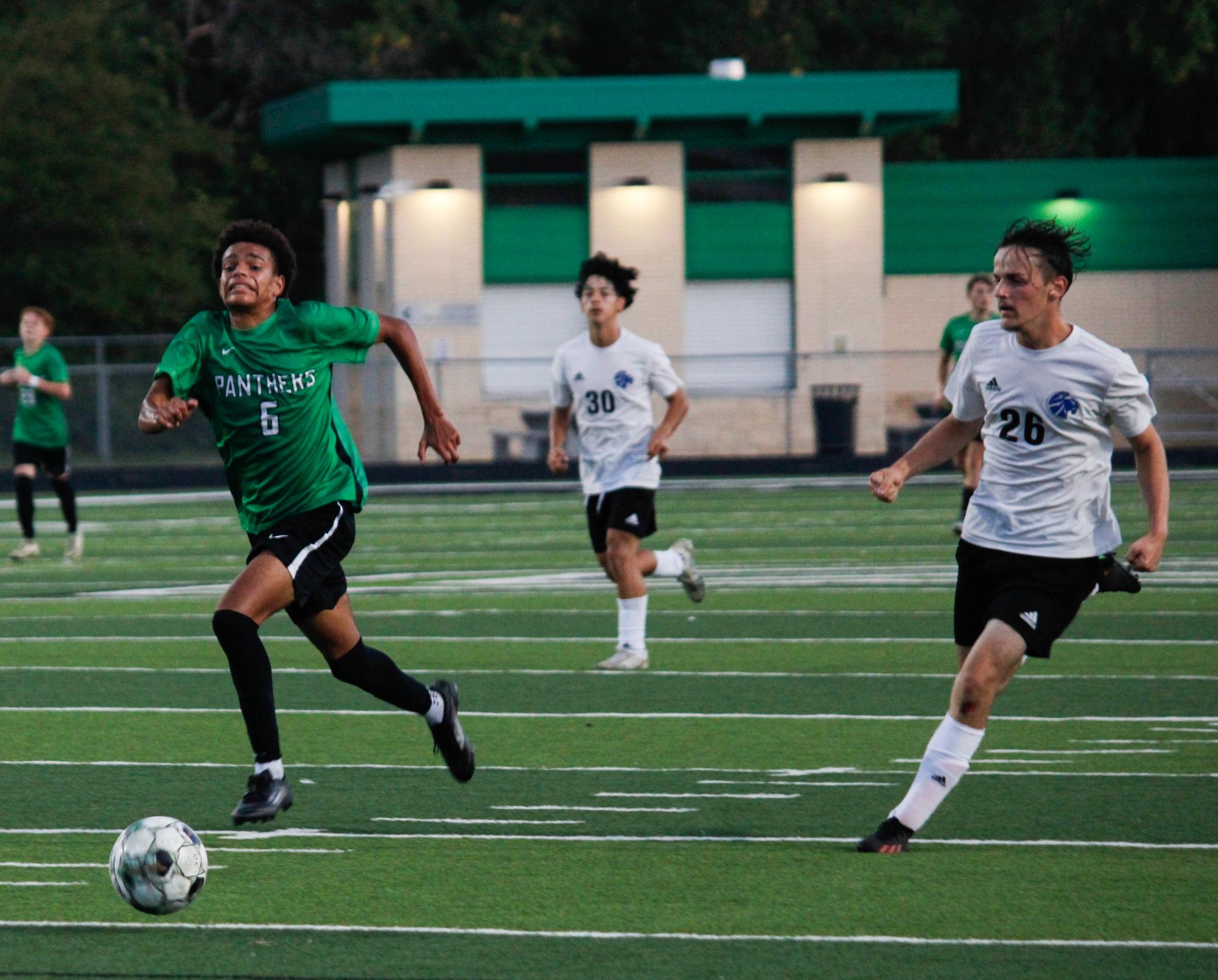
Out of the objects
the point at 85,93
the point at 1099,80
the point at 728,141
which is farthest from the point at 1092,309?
the point at 85,93

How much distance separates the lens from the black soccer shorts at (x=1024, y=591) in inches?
250

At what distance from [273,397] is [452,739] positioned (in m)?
1.41

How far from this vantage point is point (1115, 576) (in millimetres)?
6469

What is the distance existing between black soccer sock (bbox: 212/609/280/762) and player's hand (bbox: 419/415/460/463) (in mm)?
860

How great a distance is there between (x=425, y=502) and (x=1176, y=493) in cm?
923

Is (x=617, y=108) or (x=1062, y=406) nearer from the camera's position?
(x=1062, y=406)

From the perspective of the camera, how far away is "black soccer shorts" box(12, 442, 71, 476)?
17.7m

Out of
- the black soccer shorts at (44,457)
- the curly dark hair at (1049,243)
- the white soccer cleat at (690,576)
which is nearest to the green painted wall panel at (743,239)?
the black soccer shorts at (44,457)

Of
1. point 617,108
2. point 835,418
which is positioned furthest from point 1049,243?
point 617,108

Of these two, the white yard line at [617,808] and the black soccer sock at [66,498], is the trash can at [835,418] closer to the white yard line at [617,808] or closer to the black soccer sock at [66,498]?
the black soccer sock at [66,498]

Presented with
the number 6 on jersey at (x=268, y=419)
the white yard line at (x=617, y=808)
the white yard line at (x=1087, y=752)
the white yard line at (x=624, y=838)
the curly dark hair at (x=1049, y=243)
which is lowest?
the white yard line at (x=1087, y=752)

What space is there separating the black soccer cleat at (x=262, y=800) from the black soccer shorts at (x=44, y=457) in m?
11.5

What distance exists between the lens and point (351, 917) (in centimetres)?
571

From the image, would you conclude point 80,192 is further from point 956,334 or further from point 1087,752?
point 1087,752
